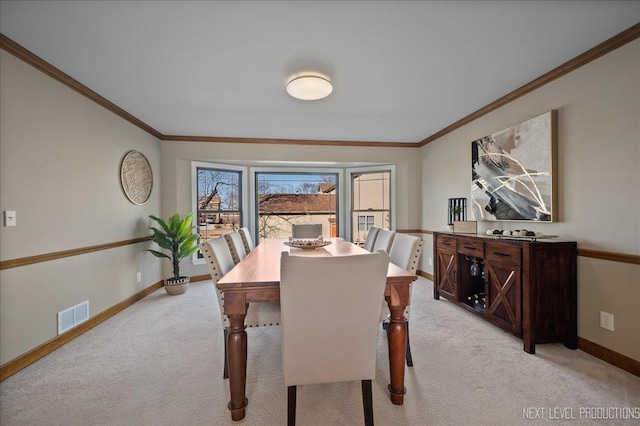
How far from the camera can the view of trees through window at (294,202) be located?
5328 mm

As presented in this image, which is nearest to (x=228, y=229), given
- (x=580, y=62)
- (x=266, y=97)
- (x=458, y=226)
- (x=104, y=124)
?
(x=104, y=124)

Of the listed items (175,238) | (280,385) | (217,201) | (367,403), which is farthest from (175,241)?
(367,403)

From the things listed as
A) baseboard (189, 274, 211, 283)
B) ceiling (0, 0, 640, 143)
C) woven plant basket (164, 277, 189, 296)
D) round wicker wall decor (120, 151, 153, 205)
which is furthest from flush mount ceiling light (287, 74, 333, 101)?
baseboard (189, 274, 211, 283)

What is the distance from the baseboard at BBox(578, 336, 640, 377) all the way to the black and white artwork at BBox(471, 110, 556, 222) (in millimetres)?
1027

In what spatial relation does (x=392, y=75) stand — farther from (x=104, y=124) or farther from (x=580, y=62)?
(x=104, y=124)

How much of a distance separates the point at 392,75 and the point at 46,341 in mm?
3682

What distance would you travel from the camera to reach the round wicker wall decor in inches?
133

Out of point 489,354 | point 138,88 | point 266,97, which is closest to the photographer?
point 489,354

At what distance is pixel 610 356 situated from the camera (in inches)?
80.6

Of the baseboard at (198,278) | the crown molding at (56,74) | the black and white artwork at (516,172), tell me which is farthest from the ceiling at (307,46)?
the baseboard at (198,278)

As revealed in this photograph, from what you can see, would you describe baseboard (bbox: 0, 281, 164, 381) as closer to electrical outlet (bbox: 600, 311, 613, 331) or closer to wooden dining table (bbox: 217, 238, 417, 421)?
wooden dining table (bbox: 217, 238, 417, 421)

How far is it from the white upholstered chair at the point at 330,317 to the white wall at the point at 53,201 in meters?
2.15

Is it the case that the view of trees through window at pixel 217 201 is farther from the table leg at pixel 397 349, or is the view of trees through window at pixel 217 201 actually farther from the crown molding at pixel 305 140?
the table leg at pixel 397 349

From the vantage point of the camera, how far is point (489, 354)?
2.21m
